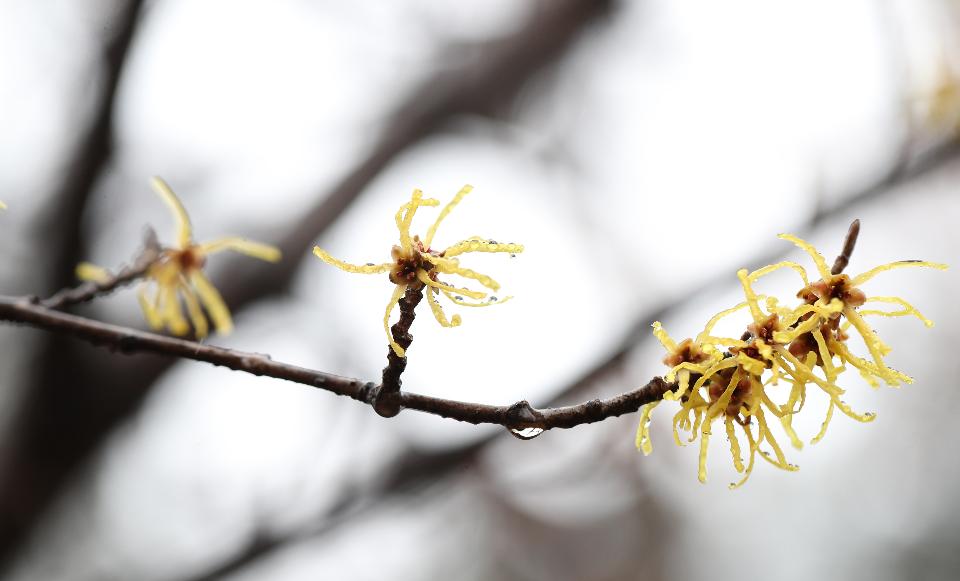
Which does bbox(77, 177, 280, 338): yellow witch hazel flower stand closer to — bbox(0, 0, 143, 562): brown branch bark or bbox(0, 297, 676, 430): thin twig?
bbox(0, 297, 676, 430): thin twig

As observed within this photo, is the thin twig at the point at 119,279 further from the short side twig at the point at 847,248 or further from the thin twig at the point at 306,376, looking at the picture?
the short side twig at the point at 847,248

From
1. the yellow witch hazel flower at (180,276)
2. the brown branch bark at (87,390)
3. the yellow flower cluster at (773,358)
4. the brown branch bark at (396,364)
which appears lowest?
the yellow flower cluster at (773,358)

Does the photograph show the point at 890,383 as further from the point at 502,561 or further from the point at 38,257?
the point at 502,561

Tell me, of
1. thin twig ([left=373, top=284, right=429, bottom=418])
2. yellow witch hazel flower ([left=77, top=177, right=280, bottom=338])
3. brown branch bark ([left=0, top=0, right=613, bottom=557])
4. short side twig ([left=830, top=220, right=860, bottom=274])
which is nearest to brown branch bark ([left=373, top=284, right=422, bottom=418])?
thin twig ([left=373, top=284, right=429, bottom=418])

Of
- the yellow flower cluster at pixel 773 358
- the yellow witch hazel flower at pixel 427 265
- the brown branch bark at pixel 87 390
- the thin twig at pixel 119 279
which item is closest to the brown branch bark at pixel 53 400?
the brown branch bark at pixel 87 390

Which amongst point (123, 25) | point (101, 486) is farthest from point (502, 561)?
point (123, 25)

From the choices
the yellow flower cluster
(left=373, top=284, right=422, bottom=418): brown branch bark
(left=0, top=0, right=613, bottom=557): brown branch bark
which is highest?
(left=0, top=0, right=613, bottom=557): brown branch bark
